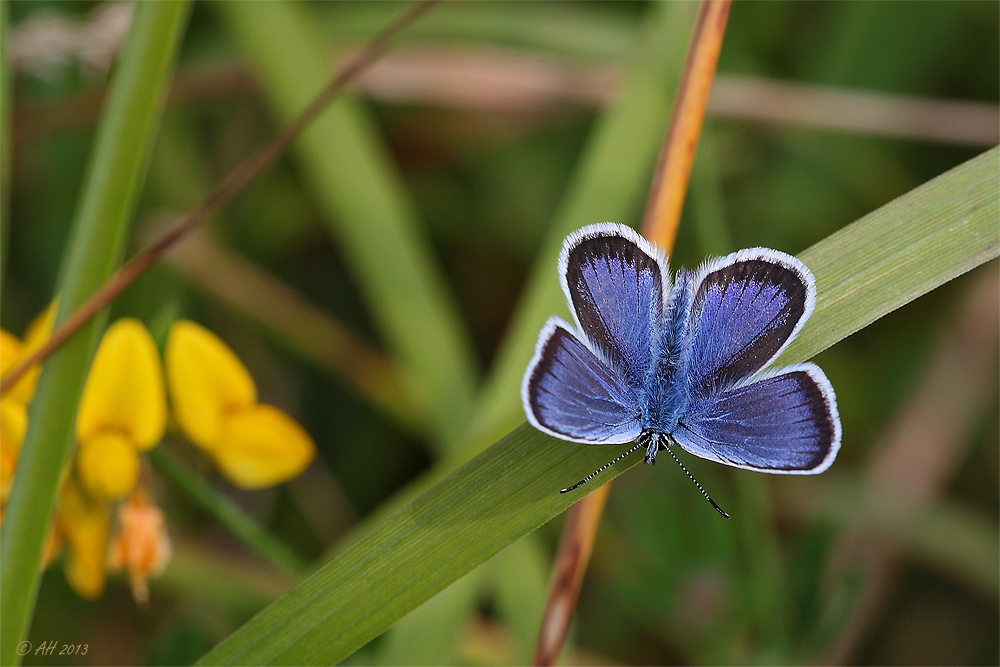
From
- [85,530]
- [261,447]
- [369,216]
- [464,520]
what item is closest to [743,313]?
[464,520]

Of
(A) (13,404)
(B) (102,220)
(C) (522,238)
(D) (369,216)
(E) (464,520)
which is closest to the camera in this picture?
(E) (464,520)

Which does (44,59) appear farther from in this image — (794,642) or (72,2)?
(794,642)

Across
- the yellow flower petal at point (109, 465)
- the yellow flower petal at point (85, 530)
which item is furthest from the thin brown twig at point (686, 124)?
the yellow flower petal at point (85, 530)

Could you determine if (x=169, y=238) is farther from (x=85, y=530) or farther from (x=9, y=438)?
(x=85, y=530)

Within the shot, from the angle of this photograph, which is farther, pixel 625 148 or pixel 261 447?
pixel 625 148

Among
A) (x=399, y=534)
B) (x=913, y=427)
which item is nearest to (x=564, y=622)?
(x=399, y=534)

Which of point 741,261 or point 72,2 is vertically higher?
point 72,2
